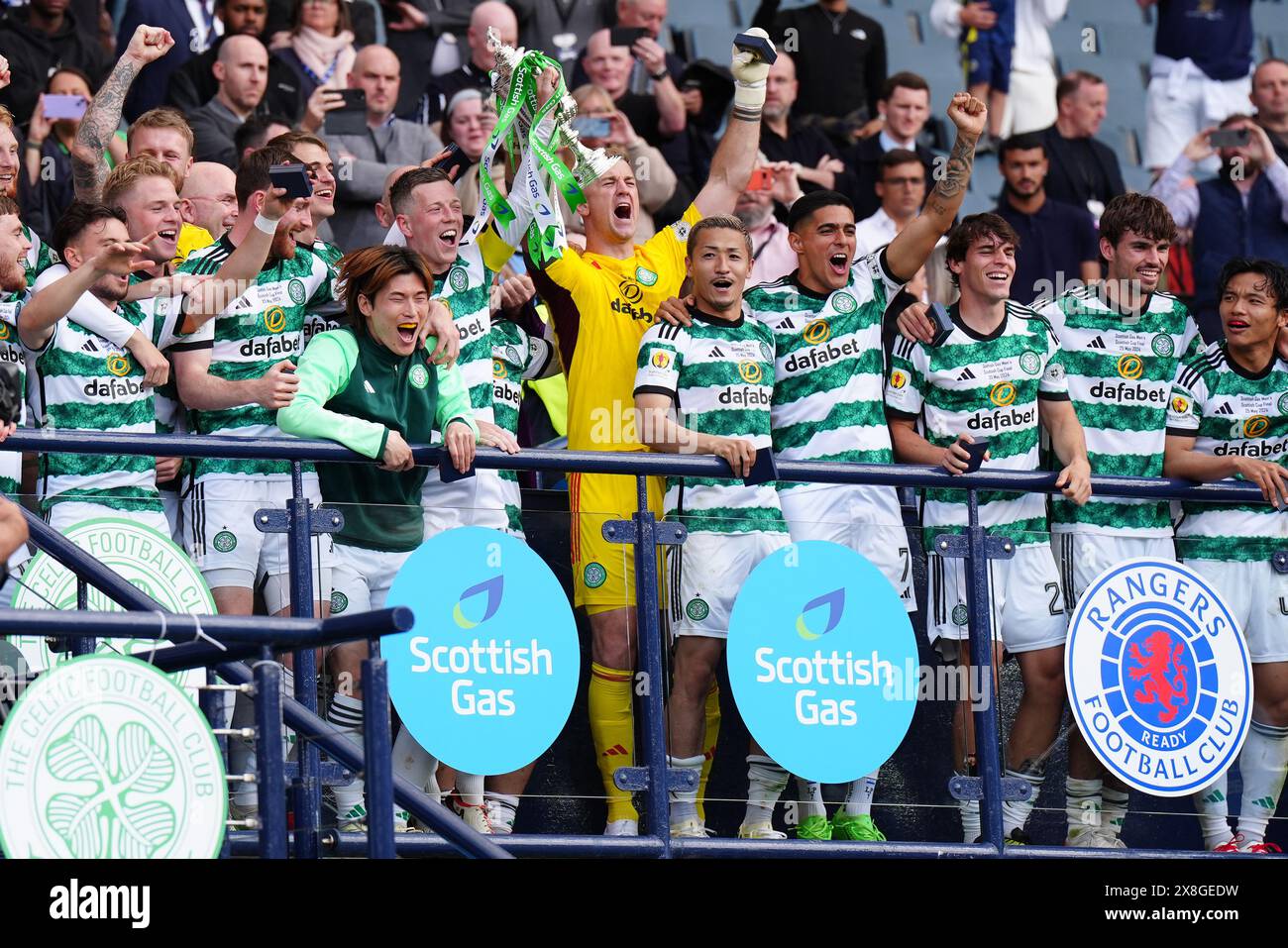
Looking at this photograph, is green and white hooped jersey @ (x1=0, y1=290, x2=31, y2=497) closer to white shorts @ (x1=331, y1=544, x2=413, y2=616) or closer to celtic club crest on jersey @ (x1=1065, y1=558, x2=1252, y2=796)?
white shorts @ (x1=331, y1=544, x2=413, y2=616)

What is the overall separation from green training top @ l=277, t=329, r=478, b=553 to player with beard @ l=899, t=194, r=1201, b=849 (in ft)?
6.07

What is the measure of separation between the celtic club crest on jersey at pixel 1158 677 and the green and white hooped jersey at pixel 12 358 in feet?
11.5

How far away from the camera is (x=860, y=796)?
6914 millimetres

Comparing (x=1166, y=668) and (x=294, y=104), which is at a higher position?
(x=294, y=104)

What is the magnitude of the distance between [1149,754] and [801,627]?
135cm

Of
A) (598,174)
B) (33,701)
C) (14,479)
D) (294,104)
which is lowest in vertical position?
(33,701)

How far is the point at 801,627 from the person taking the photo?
6793 mm

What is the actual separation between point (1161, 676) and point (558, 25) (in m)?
5.75

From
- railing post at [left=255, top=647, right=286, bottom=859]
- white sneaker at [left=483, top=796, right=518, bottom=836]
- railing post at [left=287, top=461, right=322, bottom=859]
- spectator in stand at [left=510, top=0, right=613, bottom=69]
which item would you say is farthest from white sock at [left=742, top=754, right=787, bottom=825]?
spectator in stand at [left=510, top=0, right=613, bottom=69]

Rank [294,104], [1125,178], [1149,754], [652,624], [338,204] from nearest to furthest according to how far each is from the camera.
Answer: [652,624] → [1149,754] → [338,204] → [294,104] → [1125,178]

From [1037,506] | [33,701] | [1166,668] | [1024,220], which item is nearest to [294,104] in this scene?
[1024,220]

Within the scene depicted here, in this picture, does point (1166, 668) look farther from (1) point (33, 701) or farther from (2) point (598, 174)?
(1) point (33, 701)

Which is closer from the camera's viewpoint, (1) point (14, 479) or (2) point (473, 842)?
(2) point (473, 842)

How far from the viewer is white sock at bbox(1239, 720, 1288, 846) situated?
24.2ft
